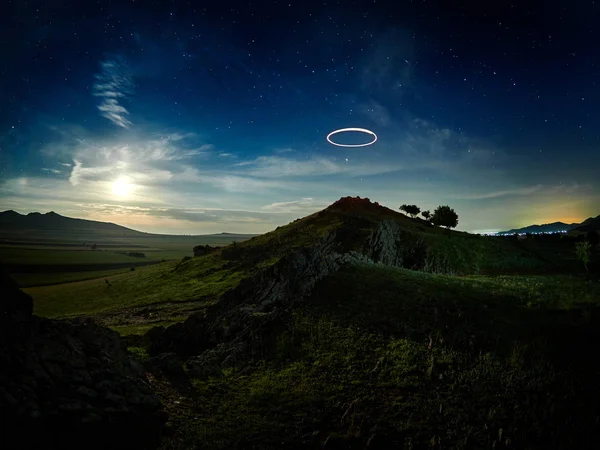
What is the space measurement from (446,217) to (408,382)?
98931mm

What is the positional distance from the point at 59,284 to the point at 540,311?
12858 centimetres

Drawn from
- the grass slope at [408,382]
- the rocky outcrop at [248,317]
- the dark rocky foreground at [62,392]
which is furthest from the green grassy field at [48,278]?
the grass slope at [408,382]

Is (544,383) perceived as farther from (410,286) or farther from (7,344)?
(7,344)

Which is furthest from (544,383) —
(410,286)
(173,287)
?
(173,287)

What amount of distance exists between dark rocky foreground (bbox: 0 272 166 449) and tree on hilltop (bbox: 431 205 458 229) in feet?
345

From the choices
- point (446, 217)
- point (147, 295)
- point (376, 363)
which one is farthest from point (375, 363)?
point (446, 217)

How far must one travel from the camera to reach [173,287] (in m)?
75.7

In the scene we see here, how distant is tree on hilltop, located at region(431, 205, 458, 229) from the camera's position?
10306 cm

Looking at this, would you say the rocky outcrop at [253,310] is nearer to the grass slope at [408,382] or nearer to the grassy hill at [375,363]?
the grassy hill at [375,363]

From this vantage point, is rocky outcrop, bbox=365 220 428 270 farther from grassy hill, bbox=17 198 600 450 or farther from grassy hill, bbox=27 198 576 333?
grassy hill, bbox=17 198 600 450

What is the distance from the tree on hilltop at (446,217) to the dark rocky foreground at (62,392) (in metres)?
105

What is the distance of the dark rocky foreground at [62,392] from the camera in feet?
36.4

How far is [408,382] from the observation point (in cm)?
1572

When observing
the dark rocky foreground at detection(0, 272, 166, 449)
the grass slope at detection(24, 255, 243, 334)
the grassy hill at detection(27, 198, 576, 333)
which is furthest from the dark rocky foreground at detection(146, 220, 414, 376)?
the grassy hill at detection(27, 198, 576, 333)
